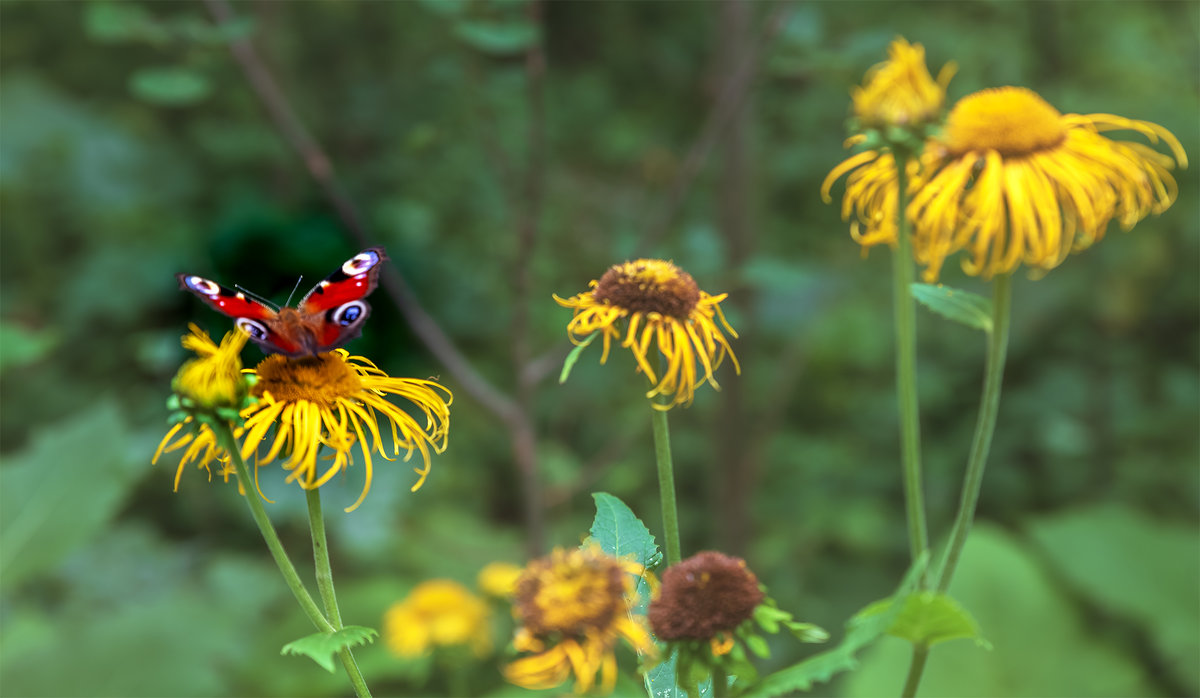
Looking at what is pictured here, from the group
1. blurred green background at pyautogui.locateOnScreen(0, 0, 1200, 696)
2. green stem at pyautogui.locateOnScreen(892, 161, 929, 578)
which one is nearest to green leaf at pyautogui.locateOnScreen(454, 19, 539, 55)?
blurred green background at pyautogui.locateOnScreen(0, 0, 1200, 696)

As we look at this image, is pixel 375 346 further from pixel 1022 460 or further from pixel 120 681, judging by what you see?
pixel 1022 460

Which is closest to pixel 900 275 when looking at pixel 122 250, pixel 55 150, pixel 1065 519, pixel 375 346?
pixel 375 346

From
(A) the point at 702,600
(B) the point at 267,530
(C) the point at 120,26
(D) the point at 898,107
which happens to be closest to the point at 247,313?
(B) the point at 267,530

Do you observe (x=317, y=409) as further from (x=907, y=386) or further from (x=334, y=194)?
(x=334, y=194)

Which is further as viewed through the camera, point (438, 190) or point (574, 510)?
point (574, 510)

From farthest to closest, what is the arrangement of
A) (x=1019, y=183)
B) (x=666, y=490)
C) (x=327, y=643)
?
(x=1019, y=183), (x=666, y=490), (x=327, y=643)

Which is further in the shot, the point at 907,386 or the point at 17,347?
the point at 17,347

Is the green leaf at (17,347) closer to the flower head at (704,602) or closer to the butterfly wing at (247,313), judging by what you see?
the butterfly wing at (247,313)
